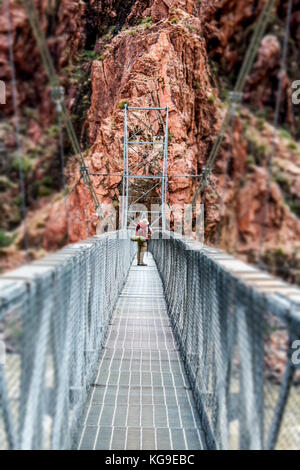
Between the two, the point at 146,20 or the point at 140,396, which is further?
the point at 146,20

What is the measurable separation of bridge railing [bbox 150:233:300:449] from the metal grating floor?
0.69ft

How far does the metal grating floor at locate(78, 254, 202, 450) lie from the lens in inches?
112

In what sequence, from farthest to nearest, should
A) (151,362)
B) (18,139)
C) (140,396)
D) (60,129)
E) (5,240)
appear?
1. (151,362)
2. (140,396)
3. (60,129)
4. (18,139)
5. (5,240)

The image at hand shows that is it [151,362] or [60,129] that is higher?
[60,129]

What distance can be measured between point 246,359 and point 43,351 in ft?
2.26

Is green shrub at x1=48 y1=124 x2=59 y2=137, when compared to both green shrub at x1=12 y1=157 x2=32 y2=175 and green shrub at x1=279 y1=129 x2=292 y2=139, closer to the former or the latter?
green shrub at x1=12 y1=157 x2=32 y2=175

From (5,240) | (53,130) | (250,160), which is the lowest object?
(5,240)

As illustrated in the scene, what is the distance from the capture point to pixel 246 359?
1829mm

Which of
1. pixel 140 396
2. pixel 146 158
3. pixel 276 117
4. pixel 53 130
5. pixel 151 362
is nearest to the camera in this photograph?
pixel 276 117

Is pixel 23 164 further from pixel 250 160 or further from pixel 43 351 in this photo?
pixel 250 160

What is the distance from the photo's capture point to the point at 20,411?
1597 mm

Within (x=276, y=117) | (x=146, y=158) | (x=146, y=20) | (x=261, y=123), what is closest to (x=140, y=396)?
(x=261, y=123)

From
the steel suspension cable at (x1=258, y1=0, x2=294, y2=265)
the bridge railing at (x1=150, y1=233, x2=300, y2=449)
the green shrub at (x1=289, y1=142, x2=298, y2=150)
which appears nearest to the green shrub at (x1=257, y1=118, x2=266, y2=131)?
the steel suspension cable at (x1=258, y1=0, x2=294, y2=265)

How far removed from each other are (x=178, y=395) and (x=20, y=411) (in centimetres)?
209
